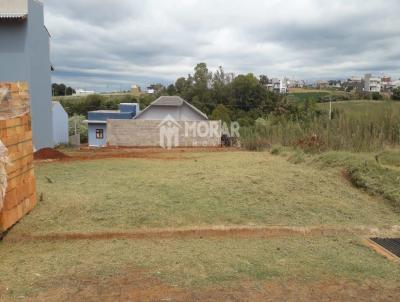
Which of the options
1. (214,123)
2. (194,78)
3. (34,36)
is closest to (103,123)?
(214,123)

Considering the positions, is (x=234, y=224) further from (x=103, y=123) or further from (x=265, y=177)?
(x=103, y=123)

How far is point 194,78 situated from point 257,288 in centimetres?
4516

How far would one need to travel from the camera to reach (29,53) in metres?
14.2

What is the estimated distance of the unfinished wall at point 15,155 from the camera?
3.38 metres

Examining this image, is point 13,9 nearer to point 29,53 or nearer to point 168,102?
point 29,53

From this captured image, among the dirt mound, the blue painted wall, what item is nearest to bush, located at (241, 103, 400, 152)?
the dirt mound

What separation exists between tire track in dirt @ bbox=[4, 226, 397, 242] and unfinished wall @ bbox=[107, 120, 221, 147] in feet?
51.0

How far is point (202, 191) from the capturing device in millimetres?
4703

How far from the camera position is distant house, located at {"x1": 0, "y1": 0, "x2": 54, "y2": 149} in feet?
44.7

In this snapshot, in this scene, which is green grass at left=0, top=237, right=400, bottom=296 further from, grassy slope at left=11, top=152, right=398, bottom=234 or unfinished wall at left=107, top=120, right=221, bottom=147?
unfinished wall at left=107, top=120, right=221, bottom=147

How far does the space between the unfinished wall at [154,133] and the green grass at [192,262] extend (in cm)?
1601

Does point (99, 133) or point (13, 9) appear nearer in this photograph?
point (13, 9)

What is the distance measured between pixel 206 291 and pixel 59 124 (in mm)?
23898

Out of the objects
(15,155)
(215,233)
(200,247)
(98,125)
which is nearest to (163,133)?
(98,125)
